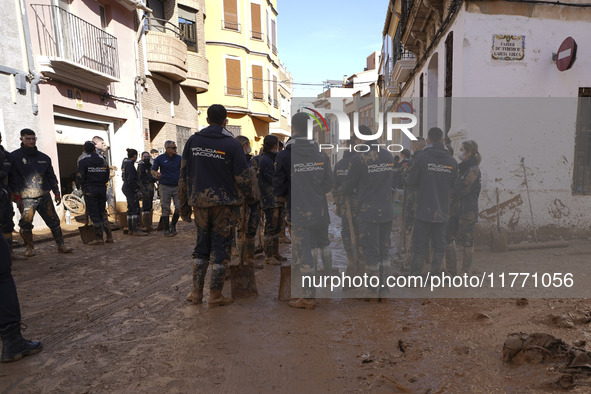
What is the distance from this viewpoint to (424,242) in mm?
4750

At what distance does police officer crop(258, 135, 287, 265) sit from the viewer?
5.91 m

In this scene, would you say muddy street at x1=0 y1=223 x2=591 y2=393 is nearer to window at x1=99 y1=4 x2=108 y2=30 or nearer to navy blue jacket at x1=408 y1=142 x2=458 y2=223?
navy blue jacket at x1=408 y1=142 x2=458 y2=223

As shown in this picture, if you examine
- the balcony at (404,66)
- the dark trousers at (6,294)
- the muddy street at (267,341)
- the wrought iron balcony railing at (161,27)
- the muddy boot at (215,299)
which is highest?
the wrought iron balcony railing at (161,27)

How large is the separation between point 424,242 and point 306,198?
171 centimetres

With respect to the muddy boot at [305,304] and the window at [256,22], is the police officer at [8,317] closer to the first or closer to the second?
the muddy boot at [305,304]

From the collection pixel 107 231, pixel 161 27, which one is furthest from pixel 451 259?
pixel 161 27

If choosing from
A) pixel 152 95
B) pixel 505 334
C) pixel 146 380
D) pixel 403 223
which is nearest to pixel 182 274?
pixel 146 380


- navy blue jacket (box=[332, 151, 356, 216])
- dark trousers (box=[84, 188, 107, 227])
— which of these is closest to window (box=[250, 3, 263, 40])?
dark trousers (box=[84, 188, 107, 227])

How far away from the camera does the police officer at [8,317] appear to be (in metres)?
2.95

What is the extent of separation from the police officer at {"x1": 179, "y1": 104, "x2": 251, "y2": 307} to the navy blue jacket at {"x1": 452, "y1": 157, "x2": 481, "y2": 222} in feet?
9.72

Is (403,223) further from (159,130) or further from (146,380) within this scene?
(159,130)

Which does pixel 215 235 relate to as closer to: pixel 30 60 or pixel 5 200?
pixel 5 200

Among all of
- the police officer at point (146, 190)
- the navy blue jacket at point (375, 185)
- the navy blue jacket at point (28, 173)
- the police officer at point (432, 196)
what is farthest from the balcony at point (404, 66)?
the navy blue jacket at point (28, 173)

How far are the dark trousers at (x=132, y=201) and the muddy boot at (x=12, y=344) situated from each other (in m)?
5.56
